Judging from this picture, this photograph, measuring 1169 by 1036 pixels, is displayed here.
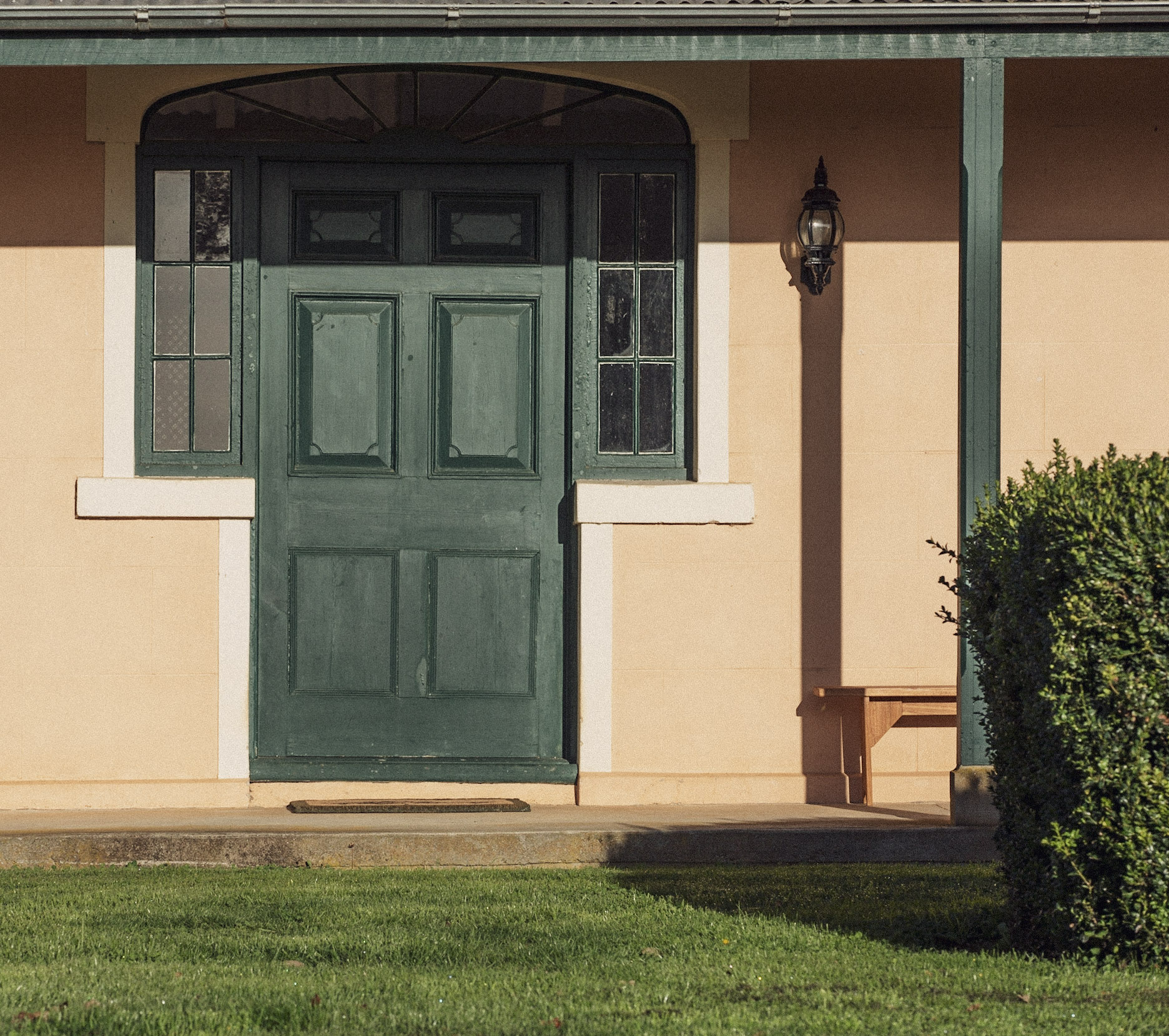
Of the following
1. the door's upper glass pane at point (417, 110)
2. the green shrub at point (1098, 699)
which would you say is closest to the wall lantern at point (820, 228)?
the door's upper glass pane at point (417, 110)

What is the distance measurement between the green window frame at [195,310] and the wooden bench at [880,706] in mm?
3454

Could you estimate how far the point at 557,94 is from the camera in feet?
27.9

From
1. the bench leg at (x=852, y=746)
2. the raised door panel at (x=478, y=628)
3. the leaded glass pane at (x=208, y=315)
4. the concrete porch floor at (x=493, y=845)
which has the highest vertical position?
the leaded glass pane at (x=208, y=315)

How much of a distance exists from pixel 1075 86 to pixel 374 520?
4.44m

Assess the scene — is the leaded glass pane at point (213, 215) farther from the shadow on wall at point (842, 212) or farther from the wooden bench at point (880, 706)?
the wooden bench at point (880, 706)

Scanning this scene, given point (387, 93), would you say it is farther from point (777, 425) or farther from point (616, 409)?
point (777, 425)

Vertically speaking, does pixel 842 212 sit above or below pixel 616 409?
above

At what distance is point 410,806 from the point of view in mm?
7949

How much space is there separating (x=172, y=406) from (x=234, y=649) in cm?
134

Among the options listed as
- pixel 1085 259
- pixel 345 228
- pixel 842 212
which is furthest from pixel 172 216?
pixel 1085 259

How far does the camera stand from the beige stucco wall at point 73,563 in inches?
324

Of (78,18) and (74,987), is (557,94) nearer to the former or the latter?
(78,18)

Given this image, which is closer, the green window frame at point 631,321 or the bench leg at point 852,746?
the bench leg at point 852,746

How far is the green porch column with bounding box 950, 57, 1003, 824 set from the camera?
23.1 ft
